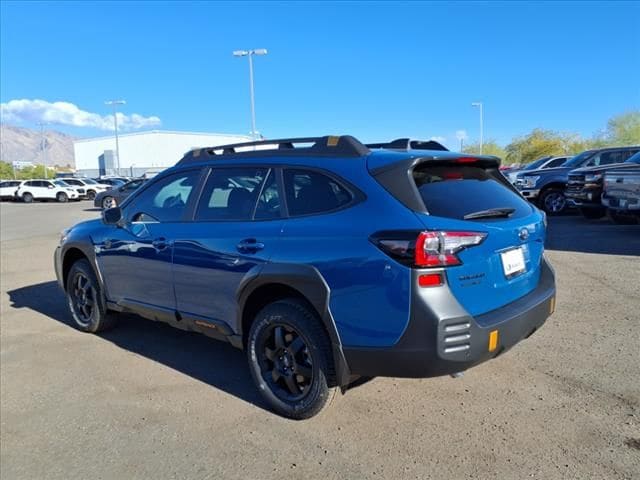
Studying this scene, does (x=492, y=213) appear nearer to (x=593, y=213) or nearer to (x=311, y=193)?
(x=311, y=193)

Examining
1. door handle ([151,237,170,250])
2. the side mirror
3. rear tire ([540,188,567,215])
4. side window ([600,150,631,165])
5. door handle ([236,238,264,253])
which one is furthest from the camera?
rear tire ([540,188,567,215])

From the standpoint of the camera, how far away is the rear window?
9.52 ft

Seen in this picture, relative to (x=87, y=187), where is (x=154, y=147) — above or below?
above

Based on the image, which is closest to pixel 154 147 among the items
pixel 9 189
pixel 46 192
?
pixel 9 189

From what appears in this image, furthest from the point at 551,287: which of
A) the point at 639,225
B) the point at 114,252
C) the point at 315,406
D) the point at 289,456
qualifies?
the point at 639,225

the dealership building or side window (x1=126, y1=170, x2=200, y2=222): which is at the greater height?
the dealership building

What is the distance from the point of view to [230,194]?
12.4ft

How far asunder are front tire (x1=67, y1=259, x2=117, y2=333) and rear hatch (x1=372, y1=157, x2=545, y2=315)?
3539 millimetres

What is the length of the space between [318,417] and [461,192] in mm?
1736

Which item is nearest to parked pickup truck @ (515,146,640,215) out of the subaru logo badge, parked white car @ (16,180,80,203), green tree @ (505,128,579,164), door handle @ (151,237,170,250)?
the subaru logo badge

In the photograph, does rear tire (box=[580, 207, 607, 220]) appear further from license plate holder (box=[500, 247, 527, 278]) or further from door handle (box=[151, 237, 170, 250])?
door handle (box=[151, 237, 170, 250])

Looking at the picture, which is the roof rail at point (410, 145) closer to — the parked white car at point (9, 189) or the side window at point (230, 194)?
the side window at point (230, 194)

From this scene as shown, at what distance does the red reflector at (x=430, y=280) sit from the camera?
2.62m

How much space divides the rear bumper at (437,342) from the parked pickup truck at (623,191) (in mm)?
7534
